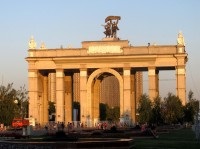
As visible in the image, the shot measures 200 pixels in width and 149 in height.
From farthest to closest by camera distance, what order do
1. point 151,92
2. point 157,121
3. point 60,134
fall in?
point 151,92, point 157,121, point 60,134

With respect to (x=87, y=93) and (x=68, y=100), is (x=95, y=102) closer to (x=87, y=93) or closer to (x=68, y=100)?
(x=87, y=93)

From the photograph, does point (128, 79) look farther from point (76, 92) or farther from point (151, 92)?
point (76, 92)

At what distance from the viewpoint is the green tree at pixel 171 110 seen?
7156 centimetres

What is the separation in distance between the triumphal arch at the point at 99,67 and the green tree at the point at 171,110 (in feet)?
50.5

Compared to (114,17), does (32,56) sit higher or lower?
lower

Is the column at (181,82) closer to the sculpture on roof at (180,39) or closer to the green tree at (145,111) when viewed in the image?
the sculpture on roof at (180,39)

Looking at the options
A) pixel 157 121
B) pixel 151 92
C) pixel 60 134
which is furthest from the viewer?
pixel 151 92

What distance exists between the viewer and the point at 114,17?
94188 millimetres

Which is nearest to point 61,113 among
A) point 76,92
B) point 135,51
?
point 135,51

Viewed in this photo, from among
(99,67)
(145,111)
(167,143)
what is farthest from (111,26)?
(167,143)

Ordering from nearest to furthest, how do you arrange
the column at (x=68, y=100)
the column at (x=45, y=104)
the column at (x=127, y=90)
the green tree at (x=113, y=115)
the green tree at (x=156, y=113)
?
the green tree at (x=156, y=113), the column at (x=127, y=90), the column at (x=68, y=100), the column at (x=45, y=104), the green tree at (x=113, y=115)

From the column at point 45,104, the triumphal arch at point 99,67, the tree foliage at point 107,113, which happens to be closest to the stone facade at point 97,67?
the triumphal arch at point 99,67

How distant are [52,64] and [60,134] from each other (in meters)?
62.5

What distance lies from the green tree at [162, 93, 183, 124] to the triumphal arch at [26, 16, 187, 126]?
50.5 ft
